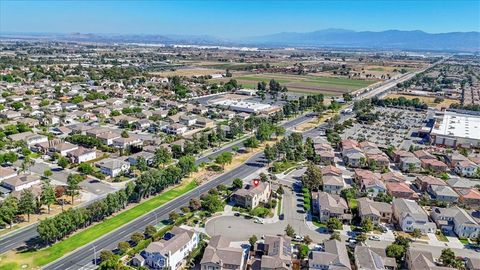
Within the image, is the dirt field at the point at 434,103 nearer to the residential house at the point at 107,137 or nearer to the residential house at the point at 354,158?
the residential house at the point at 354,158

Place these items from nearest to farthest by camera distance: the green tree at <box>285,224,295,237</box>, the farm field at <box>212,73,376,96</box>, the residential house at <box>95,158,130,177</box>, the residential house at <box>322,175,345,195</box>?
the green tree at <box>285,224,295,237</box> → the residential house at <box>322,175,345,195</box> → the residential house at <box>95,158,130,177</box> → the farm field at <box>212,73,376,96</box>

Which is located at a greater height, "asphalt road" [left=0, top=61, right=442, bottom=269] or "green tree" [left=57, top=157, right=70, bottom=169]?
"green tree" [left=57, top=157, right=70, bottom=169]

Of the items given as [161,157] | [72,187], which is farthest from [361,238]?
[72,187]

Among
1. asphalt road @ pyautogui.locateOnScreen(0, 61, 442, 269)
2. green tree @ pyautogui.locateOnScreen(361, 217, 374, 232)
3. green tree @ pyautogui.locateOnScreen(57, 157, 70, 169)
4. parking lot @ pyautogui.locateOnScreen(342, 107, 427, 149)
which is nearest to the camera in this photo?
asphalt road @ pyautogui.locateOnScreen(0, 61, 442, 269)

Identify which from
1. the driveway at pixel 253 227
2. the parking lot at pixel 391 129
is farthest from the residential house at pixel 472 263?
the parking lot at pixel 391 129

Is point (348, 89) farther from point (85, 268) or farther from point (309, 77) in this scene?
point (85, 268)

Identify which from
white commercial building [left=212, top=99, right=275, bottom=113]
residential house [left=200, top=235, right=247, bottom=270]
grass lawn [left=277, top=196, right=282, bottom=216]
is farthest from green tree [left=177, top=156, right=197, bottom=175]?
white commercial building [left=212, top=99, right=275, bottom=113]

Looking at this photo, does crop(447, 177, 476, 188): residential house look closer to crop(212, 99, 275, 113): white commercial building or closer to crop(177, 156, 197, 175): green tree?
crop(177, 156, 197, 175): green tree
